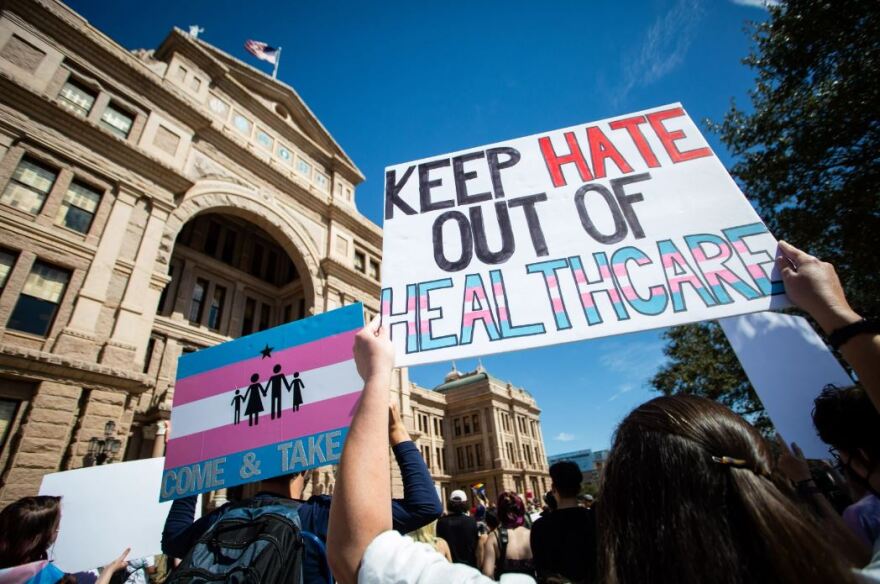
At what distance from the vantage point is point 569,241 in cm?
211

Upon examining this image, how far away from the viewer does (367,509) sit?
913 millimetres

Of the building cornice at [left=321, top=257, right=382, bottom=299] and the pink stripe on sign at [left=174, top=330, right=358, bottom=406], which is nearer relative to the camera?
the pink stripe on sign at [left=174, top=330, right=358, bottom=406]

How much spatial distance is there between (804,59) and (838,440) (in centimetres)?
1034

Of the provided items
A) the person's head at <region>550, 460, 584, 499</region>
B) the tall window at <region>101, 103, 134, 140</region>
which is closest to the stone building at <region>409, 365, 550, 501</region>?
the tall window at <region>101, 103, 134, 140</region>

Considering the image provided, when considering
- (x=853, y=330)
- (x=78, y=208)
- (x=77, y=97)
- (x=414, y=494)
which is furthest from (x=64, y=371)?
(x=853, y=330)

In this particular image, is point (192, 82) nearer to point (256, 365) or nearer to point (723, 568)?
point (256, 365)

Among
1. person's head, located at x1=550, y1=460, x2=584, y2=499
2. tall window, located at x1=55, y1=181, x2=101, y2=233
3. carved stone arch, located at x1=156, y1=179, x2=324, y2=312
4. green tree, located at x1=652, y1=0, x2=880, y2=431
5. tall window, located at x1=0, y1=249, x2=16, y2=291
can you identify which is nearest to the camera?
person's head, located at x1=550, y1=460, x2=584, y2=499

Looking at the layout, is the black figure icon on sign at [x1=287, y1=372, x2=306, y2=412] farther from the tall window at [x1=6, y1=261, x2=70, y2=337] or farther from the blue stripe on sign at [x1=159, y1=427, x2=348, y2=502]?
the tall window at [x1=6, y1=261, x2=70, y2=337]

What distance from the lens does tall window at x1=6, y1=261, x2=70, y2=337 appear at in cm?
935

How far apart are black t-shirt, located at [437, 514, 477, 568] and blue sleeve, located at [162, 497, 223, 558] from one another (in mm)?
3651

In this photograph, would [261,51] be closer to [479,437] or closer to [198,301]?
[198,301]

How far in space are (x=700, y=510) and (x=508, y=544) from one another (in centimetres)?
372

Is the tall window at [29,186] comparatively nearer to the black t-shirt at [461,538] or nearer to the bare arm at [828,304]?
the black t-shirt at [461,538]

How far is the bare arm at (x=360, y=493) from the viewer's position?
2.92 ft
